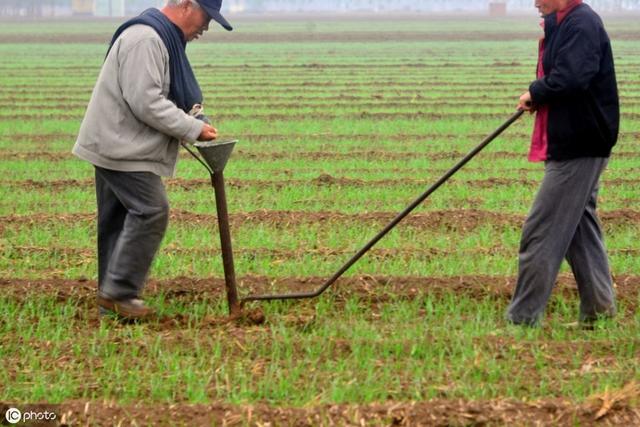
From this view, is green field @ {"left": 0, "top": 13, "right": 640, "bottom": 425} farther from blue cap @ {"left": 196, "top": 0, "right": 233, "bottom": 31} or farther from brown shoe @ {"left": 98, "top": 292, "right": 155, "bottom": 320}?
blue cap @ {"left": 196, "top": 0, "right": 233, "bottom": 31}

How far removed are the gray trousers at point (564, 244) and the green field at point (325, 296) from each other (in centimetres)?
17

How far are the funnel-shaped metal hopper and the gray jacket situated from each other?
0.09 meters

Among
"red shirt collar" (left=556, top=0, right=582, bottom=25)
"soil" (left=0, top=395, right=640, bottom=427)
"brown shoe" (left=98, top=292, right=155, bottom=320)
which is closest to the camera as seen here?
"soil" (left=0, top=395, right=640, bottom=427)

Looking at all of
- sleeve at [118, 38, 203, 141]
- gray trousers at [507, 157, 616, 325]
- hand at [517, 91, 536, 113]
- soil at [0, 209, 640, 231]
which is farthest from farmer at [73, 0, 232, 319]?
soil at [0, 209, 640, 231]

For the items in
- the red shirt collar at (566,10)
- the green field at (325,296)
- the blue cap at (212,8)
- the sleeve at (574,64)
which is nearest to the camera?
the green field at (325,296)

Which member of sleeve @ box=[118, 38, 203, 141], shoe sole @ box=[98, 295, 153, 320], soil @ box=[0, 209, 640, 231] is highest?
sleeve @ box=[118, 38, 203, 141]

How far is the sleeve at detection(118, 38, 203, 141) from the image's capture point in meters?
6.66

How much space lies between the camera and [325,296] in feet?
24.9

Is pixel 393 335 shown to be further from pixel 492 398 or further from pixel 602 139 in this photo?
pixel 602 139

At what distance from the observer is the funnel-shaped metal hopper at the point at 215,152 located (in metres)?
6.82

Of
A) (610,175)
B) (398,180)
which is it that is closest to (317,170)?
(398,180)

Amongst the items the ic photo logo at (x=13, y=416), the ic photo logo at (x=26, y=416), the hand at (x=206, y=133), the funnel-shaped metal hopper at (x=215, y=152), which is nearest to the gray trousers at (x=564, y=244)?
the funnel-shaped metal hopper at (x=215, y=152)

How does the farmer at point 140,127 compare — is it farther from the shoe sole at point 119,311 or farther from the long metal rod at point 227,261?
the long metal rod at point 227,261

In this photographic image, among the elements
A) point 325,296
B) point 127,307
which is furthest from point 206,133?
point 325,296
